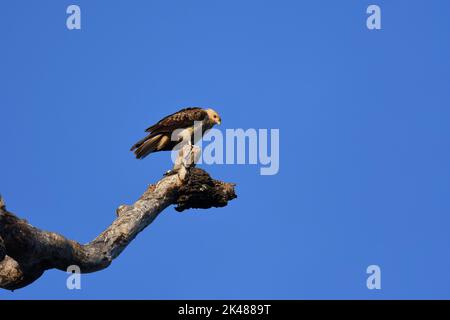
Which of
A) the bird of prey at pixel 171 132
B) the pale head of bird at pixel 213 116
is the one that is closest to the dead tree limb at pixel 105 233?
the bird of prey at pixel 171 132

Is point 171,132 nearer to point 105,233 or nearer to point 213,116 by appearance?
point 213,116

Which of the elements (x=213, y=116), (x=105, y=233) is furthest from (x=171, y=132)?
(x=105, y=233)

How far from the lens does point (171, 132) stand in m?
13.7

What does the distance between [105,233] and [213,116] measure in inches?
241

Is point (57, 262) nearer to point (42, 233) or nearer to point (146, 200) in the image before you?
point (42, 233)

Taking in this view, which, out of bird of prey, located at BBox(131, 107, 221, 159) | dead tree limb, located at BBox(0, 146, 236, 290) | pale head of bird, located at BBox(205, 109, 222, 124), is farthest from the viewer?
pale head of bird, located at BBox(205, 109, 222, 124)

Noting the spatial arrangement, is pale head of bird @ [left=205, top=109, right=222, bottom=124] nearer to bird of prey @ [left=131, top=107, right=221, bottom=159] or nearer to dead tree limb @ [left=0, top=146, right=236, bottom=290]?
bird of prey @ [left=131, top=107, right=221, bottom=159]

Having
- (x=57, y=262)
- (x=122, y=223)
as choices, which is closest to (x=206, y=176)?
(x=122, y=223)

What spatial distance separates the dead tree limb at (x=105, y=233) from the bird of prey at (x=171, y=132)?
6.55 ft

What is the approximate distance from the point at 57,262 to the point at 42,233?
0.57m

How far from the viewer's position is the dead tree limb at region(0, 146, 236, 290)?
24.6 feet

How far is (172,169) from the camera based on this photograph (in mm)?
11297

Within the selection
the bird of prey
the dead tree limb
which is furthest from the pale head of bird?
the dead tree limb

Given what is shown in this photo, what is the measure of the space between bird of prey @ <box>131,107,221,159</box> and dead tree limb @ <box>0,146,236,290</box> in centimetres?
200
